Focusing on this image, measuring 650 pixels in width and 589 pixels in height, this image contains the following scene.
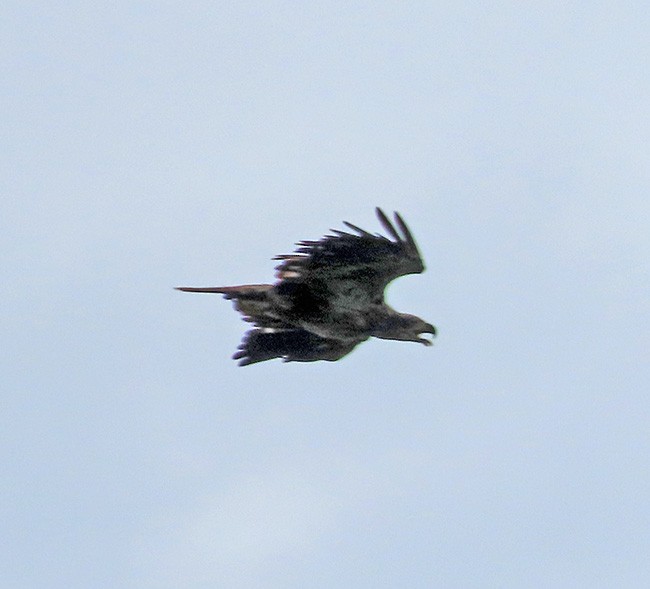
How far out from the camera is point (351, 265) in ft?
61.8

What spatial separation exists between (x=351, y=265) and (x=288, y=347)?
192 cm

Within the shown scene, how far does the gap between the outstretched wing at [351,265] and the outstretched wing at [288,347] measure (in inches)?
34.2

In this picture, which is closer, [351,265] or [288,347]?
[351,265]

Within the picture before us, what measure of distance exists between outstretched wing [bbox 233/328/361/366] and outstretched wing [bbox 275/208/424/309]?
0.87m

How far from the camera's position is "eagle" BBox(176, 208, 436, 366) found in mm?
18469

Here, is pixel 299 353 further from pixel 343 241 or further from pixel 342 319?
pixel 343 241

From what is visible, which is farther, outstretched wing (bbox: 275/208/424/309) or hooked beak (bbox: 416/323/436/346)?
hooked beak (bbox: 416/323/436/346)

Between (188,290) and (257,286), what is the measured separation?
0.84 meters

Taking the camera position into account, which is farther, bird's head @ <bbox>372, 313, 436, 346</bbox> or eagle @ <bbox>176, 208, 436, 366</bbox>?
bird's head @ <bbox>372, 313, 436, 346</bbox>

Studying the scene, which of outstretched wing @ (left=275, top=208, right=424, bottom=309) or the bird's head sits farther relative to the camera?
the bird's head

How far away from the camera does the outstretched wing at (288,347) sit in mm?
20125

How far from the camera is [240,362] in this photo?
20531 mm

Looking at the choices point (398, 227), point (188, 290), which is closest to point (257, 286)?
point (188, 290)

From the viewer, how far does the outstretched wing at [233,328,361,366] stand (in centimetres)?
2012
